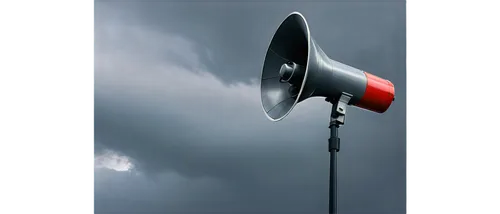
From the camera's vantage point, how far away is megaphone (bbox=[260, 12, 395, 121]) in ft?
9.66

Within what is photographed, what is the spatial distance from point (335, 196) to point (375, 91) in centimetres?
89

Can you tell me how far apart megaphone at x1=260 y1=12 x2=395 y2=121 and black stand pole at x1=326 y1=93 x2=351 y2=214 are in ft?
0.14

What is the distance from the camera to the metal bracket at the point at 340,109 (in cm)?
300

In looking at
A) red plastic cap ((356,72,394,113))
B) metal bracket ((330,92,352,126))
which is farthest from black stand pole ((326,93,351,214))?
red plastic cap ((356,72,394,113))

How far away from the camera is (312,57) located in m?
2.80

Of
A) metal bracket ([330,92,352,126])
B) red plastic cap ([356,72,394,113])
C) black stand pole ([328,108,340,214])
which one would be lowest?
black stand pole ([328,108,340,214])

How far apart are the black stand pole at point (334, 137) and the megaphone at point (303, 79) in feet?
0.14

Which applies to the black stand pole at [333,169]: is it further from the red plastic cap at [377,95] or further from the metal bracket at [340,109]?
the red plastic cap at [377,95]

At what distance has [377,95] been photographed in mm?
3248

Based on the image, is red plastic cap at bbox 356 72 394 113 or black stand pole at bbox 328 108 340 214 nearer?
black stand pole at bbox 328 108 340 214

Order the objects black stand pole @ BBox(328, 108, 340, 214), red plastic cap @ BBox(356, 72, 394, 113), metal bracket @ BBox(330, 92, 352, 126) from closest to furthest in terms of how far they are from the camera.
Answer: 1. black stand pole @ BBox(328, 108, 340, 214)
2. metal bracket @ BBox(330, 92, 352, 126)
3. red plastic cap @ BBox(356, 72, 394, 113)

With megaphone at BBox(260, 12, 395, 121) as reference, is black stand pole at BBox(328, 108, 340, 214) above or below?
below

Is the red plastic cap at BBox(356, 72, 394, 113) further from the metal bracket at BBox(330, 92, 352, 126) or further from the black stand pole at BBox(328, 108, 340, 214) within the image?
the black stand pole at BBox(328, 108, 340, 214)
